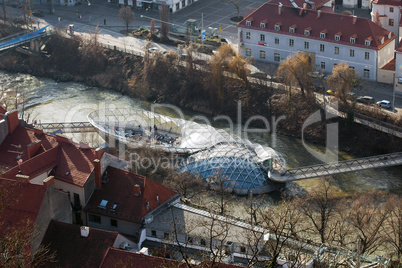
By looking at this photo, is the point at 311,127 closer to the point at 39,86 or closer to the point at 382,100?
the point at 382,100

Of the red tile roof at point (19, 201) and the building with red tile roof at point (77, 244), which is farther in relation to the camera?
the red tile roof at point (19, 201)

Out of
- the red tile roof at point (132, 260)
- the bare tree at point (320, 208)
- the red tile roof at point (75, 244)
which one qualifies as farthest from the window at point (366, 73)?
the red tile roof at point (132, 260)

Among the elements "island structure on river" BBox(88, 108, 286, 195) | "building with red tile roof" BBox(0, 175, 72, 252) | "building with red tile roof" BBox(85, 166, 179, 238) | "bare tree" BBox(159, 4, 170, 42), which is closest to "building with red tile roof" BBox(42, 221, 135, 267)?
"building with red tile roof" BBox(0, 175, 72, 252)

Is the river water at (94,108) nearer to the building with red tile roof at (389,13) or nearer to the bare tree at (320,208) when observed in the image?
the bare tree at (320,208)

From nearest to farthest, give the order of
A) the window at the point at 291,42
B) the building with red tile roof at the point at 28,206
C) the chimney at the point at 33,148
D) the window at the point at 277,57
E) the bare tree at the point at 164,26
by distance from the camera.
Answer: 1. the building with red tile roof at the point at 28,206
2. the chimney at the point at 33,148
3. the window at the point at 291,42
4. the window at the point at 277,57
5. the bare tree at the point at 164,26

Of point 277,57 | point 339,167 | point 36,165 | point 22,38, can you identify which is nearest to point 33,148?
point 36,165

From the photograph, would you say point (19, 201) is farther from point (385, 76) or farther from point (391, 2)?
point (391, 2)

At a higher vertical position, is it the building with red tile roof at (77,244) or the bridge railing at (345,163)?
the building with red tile roof at (77,244)

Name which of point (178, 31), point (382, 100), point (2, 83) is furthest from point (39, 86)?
point (382, 100)
